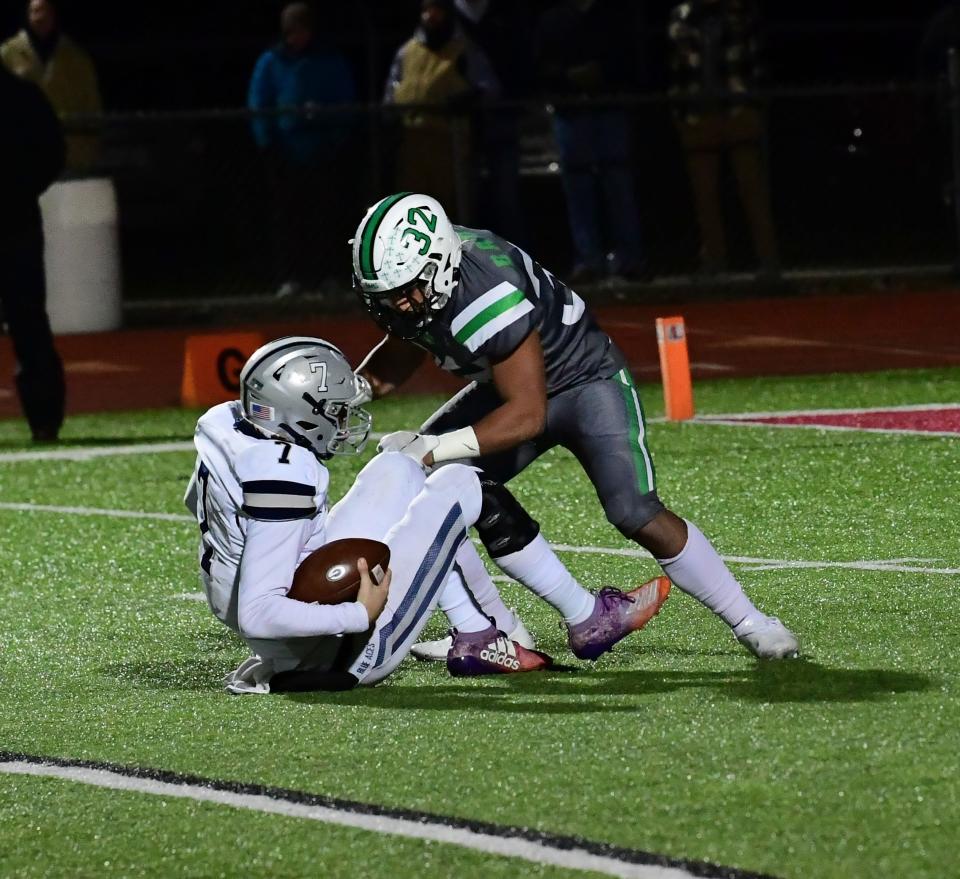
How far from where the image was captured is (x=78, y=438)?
1291 centimetres

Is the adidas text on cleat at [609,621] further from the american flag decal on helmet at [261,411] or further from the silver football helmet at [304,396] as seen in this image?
the american flag decal on helmet at [261,411]

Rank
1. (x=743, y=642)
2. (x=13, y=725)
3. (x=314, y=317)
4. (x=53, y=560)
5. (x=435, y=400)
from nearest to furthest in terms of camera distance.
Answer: (x=13, y=725)
(x=743, y=642)
(x=53, y=560)
(x=435, y=400)
(x=314, y=317)

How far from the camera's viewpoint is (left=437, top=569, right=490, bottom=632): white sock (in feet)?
22.0

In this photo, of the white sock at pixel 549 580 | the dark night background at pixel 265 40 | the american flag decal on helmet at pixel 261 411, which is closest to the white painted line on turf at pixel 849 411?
the white sock at pixel 549 580

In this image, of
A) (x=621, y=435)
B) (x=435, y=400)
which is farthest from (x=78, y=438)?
(x=621, y=435)

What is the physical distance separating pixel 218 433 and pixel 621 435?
1.18m

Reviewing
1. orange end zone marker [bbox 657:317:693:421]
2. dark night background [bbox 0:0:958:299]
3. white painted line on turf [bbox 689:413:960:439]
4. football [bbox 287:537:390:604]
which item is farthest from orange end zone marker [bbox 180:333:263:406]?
football [bbox 287:537:390:604]

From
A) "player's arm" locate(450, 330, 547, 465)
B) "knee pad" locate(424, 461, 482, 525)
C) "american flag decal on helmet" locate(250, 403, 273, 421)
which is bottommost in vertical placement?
"knee pad" locate(424, 461, 482, 525)

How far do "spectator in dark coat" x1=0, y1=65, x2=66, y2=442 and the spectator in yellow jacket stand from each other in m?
5.60

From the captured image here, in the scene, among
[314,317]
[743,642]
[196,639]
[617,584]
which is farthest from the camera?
[314,317]

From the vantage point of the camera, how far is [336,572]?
6.25 m

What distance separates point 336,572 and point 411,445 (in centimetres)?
47

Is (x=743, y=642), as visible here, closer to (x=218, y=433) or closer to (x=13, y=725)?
(x=218, y=433)

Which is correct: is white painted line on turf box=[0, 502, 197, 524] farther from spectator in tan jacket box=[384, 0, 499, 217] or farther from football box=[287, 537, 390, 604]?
spectator in tan jacket box=[384, 0, 499, 217]
